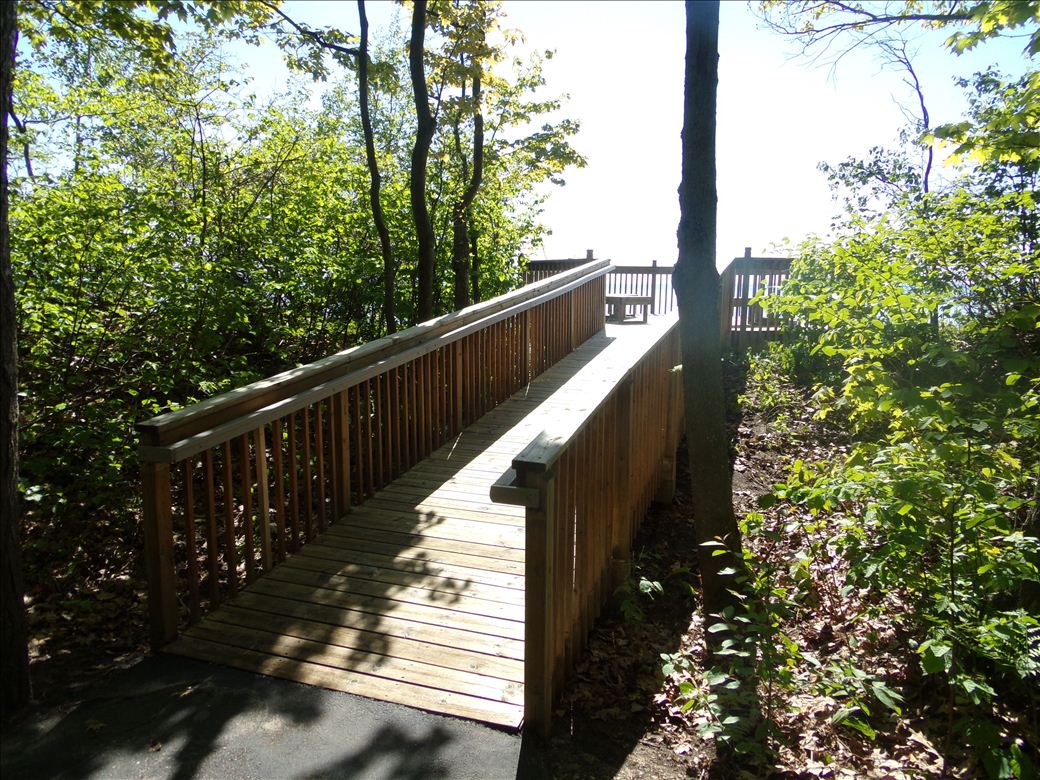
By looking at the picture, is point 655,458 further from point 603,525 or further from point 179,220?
point 179,220

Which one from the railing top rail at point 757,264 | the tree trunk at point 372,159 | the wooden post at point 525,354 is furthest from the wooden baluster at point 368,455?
the railing top rail at point 757,264

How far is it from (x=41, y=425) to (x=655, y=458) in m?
4.68

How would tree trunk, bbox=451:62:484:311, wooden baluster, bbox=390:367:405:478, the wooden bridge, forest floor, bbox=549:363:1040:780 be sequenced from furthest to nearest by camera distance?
tree trunk, bbox=451:62:484:311, wooden baluster, bbox=390:367:405:478, the wooden bridge, forest floor, bbox=549:363:1040:780

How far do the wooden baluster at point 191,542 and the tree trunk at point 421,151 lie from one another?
14.4 feet

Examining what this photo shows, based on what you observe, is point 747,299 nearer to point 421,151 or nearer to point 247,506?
point 421,151

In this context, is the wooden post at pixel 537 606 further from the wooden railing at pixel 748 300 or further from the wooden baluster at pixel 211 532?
the wooden railing at pixel 748 300

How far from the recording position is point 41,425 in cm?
513

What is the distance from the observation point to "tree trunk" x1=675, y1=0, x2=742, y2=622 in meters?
3.80

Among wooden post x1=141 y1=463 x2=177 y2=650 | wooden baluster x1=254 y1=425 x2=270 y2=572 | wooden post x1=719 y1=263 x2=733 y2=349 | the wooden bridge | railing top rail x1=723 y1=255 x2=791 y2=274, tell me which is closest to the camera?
the wooden bridge

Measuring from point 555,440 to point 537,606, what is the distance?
2.20 ft

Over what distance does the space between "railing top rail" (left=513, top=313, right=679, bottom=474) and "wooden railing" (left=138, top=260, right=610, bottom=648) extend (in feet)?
5.10

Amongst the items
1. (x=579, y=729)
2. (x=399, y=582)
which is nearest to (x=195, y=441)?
(x=399, y=582)

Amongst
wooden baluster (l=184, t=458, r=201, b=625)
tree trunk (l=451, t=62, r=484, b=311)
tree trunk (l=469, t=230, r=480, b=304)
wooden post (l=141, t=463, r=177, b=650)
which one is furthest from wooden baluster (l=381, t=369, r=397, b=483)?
tree trunk (l=469, t=230, r=480, b=304)

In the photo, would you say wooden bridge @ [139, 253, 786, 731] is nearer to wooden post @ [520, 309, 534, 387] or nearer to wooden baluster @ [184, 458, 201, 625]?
wooden baluster @ [184, 458, 201, 625]
